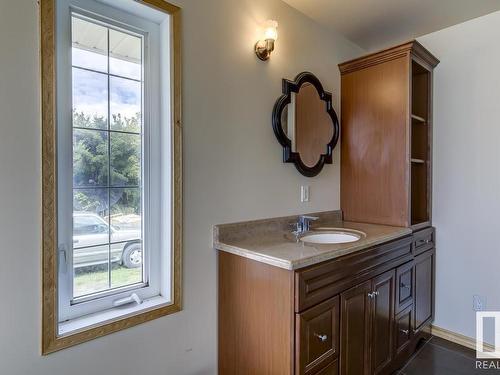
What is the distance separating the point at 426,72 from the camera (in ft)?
7.76

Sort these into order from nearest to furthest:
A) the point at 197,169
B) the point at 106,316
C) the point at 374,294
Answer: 1. the point at 106,316
2. the point at 197,169
3. the point at 374,294

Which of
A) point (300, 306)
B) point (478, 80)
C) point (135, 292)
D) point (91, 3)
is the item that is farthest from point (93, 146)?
point (478, 80)

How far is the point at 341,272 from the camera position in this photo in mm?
1493

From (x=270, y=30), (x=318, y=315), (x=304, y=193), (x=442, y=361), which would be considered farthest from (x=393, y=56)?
(x=442, y=361)

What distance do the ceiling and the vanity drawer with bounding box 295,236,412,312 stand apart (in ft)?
5.16

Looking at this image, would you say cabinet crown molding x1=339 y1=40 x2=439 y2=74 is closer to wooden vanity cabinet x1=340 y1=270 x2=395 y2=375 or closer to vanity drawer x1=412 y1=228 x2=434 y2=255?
vanity drawer x1=412 y1=228 x2=434 y2=255

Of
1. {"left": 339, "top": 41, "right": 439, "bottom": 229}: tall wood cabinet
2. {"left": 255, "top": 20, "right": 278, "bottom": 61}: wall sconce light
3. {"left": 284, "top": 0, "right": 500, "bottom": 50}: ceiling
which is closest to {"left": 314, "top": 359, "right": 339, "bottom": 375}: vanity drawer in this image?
{"left": 339, "top": 41, "right": 439, "bottom": 229}: tall wood cabinet

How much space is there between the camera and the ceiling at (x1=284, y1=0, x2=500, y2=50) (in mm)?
1996

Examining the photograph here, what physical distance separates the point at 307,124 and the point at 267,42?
2.03ft

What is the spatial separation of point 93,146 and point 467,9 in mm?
2538

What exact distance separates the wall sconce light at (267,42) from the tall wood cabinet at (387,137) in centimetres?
85

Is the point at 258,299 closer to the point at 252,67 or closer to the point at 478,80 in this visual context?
the point at 252,67

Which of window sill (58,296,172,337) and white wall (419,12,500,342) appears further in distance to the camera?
white wall (419,12,500,342)

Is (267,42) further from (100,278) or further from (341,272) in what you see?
(100,278)
